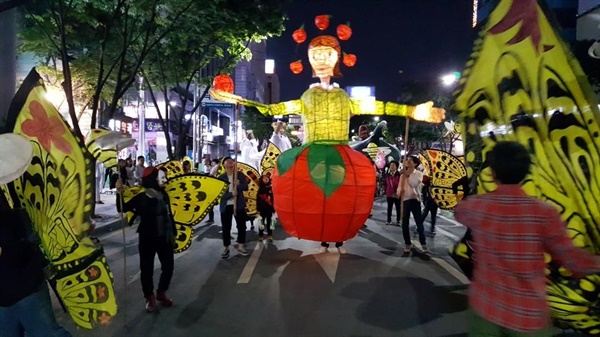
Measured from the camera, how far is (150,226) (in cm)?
564

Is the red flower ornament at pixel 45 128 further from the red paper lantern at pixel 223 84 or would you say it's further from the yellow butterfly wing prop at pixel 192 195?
the red paper lantern at pixel 223 84

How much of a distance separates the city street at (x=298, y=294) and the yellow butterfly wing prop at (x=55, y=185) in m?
1.62

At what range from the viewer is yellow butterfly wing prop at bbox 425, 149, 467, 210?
9.21 meters

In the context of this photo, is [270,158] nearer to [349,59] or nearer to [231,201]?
[231,201]

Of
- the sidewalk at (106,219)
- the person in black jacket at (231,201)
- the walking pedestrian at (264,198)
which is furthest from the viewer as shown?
the sidewalk at (106,219)

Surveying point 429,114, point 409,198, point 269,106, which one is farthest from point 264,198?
point 429,114

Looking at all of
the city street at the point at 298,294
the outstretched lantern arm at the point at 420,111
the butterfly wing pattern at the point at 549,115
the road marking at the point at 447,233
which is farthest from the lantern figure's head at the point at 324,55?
the road marking at the point at 447,233

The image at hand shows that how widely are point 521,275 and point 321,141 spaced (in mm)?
4383

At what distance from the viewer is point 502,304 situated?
8.61 feet

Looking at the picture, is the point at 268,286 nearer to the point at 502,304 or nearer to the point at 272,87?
the point at 502,304

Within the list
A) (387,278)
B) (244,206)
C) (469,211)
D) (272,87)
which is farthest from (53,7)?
(272,87)

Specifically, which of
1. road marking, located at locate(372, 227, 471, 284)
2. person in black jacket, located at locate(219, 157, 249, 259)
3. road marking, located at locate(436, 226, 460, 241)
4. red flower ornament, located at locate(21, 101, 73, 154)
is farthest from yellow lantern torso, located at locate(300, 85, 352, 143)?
road marking, located at locate(436, 226, 460, 241)

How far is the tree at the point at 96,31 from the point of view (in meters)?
11.1

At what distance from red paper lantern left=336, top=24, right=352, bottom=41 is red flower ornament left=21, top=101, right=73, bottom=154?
469cm
